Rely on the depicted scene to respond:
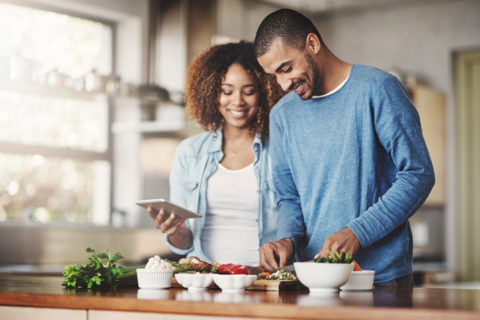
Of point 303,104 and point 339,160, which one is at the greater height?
point 303,104

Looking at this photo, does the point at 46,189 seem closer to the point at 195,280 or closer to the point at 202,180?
the point at 202,180

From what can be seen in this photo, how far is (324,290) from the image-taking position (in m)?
1.69

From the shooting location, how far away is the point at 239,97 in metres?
2.49

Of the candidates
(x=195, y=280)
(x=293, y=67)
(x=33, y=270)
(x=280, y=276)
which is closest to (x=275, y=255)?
(x=280, y=276)

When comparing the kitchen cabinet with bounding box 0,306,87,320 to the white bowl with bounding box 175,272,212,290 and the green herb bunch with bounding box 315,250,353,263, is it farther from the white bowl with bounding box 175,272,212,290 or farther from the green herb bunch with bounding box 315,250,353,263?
the green herb bunch with bounding box 315,250,353,263

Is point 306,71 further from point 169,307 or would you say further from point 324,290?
point 169,307

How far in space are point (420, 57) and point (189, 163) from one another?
3.89 meters

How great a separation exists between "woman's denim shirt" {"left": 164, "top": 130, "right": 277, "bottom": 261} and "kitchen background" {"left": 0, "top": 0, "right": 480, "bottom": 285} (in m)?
1.13

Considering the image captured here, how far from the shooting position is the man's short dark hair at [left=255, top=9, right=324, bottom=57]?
7.09ft

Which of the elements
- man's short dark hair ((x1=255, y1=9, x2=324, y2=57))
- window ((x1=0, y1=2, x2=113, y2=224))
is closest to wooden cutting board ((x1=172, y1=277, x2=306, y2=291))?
man's short dark hair ((x1=255, y1=9, x2=324, y2=57))

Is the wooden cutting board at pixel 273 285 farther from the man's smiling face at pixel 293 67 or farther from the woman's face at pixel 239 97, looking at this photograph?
the woman's face at pixel 239 97

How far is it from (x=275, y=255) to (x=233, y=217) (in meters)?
0.37

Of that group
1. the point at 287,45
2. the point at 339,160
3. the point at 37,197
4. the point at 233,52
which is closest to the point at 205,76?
the point at 233,52

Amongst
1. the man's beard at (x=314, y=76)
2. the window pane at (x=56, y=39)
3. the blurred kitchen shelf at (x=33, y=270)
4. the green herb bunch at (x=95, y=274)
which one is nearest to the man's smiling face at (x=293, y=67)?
the man's beard at (x=314, y=76)
